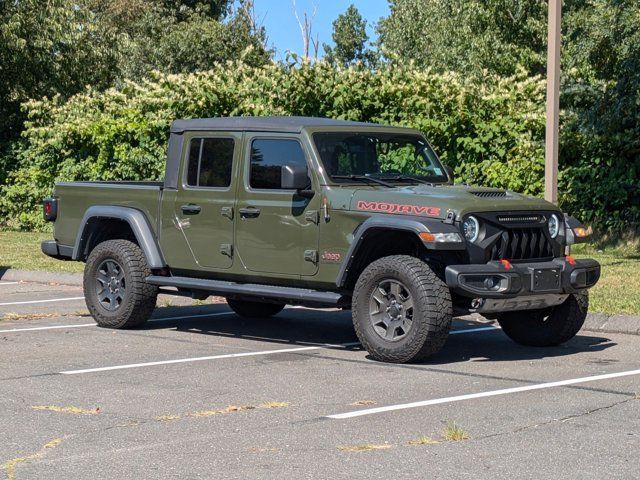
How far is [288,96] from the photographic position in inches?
784

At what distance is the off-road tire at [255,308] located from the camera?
1256cm

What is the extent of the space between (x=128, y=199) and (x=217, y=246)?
1275mm

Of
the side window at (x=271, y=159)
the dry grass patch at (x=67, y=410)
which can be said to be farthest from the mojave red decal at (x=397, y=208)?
the dry grass patch at (x=67, y=410)

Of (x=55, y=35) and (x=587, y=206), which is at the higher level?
(x=55, y=35)

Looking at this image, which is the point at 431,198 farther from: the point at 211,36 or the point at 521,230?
the point at 211,36

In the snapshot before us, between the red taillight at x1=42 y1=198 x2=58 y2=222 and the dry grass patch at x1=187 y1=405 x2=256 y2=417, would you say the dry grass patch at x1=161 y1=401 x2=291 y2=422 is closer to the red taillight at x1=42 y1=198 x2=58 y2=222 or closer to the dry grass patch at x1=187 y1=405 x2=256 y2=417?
the dry grass patch at x1=187 y1=405 x2=256 y2=417

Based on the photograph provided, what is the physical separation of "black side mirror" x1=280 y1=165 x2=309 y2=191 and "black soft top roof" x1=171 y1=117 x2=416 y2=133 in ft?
1.90

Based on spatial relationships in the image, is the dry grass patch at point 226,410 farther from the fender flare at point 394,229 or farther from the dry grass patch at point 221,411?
the fender flare at point 394,229

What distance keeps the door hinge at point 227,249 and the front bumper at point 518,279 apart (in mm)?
2311

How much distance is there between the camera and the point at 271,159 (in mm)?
10688

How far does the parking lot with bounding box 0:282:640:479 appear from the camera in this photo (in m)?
6.18

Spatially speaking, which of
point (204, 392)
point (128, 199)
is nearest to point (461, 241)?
point (204, 392)

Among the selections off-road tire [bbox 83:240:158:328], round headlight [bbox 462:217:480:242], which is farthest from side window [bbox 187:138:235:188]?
round headlight [bbox 462:217:480:242]

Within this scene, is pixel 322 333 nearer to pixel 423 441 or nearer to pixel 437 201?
pixel 437 201
